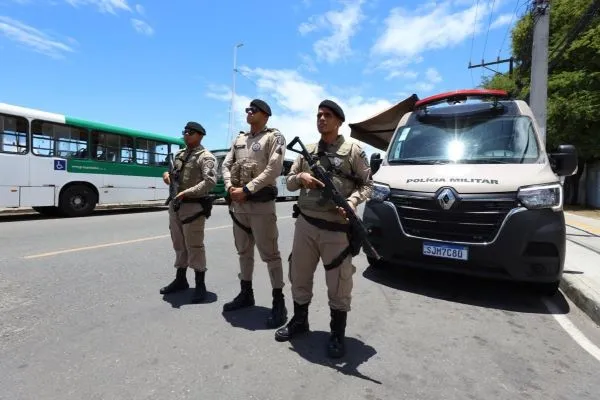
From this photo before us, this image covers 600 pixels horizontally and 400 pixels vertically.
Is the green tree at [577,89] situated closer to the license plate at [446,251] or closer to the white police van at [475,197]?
the white police van at [475,197]

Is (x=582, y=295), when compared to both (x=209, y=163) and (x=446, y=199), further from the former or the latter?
(x=209, y=163)

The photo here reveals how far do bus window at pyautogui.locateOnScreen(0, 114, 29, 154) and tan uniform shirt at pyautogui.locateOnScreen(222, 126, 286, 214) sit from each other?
10.0 meters

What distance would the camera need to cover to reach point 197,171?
15.3 ft

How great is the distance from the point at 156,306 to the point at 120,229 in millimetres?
6028

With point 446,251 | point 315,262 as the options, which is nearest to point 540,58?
point 446,251

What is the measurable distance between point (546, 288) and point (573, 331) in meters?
0.96

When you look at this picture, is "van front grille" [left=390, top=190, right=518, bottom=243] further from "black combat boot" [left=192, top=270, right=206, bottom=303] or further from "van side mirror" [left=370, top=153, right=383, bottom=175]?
"black combat boot" [left=192, top=270, right=206, bottom=303]

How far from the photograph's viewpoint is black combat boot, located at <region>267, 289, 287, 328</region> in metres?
3.82

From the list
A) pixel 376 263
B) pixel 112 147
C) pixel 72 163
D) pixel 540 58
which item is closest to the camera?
pixel 376 263

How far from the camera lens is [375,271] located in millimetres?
6027

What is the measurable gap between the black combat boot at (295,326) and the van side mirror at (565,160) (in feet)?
11.7

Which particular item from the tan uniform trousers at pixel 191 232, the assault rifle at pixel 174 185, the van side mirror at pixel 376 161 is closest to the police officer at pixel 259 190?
the tan uniform trousers at pixel 191 232

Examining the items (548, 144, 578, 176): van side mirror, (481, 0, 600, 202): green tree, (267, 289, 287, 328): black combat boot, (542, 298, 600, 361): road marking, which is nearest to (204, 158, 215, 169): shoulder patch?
(267, 289, 287, 328): black combat boot

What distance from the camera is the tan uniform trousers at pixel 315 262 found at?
335 cm
